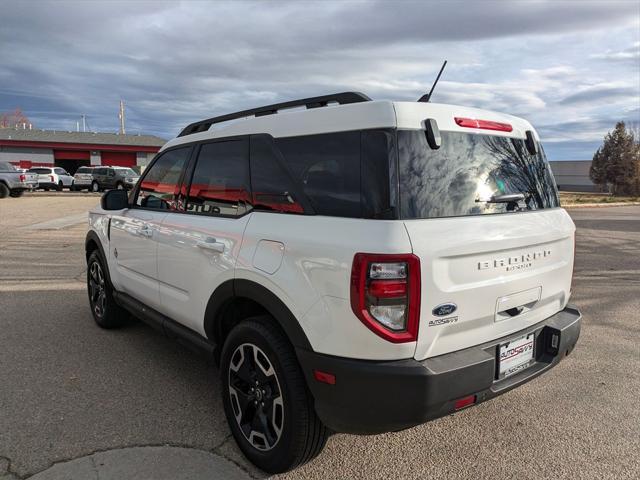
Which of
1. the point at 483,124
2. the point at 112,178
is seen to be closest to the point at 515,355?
the point at 483,124

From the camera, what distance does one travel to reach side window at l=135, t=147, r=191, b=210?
3.69 metres

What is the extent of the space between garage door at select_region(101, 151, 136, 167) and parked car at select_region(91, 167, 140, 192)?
20734 millimetres

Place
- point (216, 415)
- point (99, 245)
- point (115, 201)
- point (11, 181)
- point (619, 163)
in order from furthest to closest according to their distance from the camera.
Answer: point (619, 163)
point (11, 181)
point (99, 245)
point (115, 201)
point (216, 415)

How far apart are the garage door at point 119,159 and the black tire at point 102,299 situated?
1986 inches

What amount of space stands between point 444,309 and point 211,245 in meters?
1.47

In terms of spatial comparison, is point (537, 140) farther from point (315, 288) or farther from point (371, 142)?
point (315, 288)

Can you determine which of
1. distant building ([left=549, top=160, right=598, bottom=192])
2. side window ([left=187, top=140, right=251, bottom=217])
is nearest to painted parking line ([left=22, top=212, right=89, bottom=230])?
side window ([left=187, top=140, right=251, bottom=217])

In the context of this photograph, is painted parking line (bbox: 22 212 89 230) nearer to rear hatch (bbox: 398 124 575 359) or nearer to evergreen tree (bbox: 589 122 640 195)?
rear hatch (bbox: 398 124 575 359)

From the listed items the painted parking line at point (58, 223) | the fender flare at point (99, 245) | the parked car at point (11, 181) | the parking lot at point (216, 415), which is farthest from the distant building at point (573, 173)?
the fender flare at point (99, 245)

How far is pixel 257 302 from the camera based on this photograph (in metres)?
2.65

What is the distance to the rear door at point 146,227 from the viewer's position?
12.2 feet

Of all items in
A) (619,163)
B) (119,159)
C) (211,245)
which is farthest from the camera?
(119,159)

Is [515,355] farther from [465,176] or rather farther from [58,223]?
[58,223]

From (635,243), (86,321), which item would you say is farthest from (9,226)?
(635,243)
